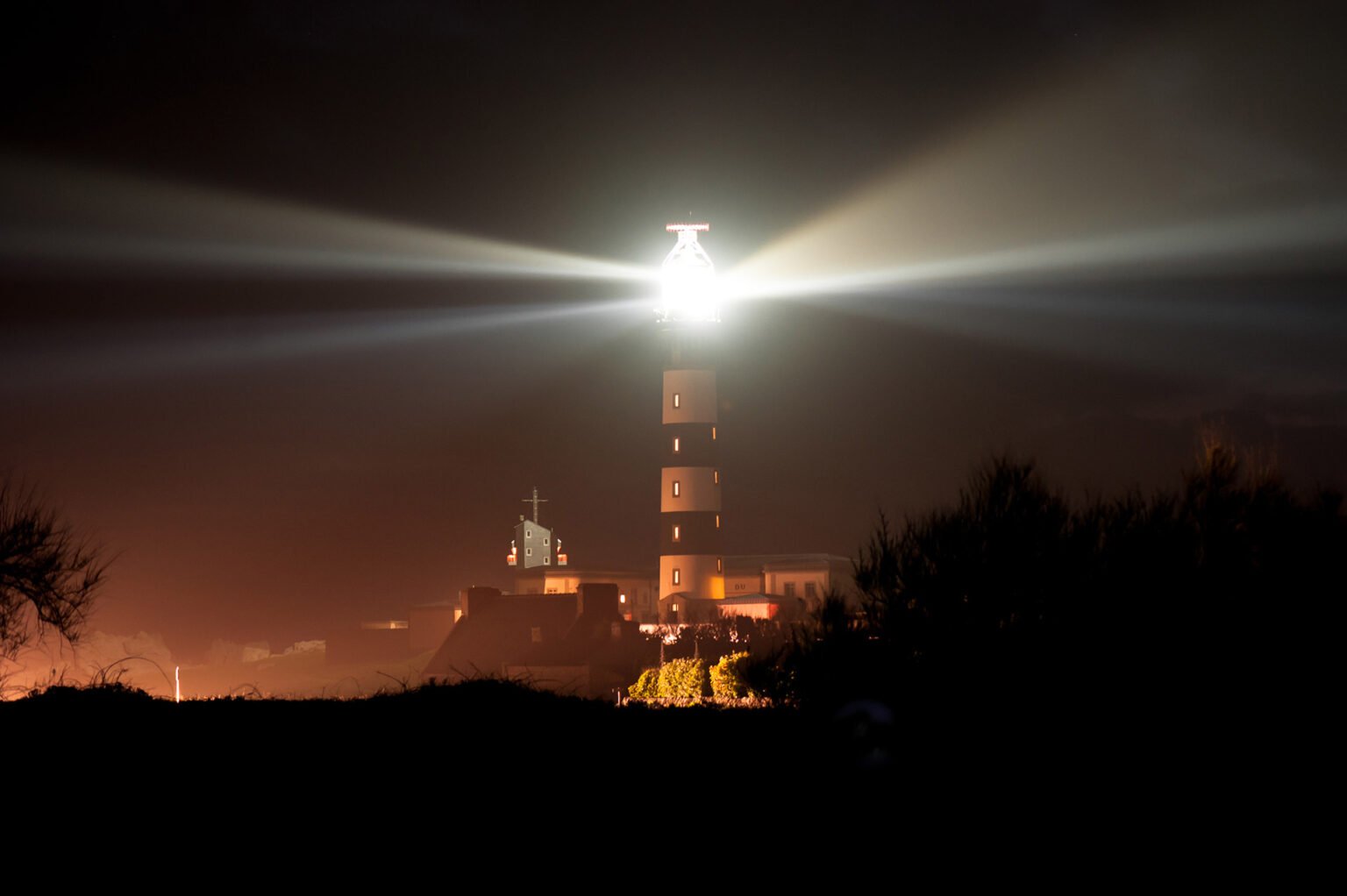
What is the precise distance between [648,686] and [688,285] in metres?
41.2

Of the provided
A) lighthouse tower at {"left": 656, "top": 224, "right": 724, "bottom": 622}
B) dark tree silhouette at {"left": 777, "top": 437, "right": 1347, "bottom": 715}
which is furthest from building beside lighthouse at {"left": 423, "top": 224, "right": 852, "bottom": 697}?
dark tree silhouette at {"left": 777, "top": 437, "right": 1347, "bottom": 715}

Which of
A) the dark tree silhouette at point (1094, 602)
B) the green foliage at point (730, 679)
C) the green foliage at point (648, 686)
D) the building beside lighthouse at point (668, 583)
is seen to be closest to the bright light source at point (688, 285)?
the building beside lighthouse at point (668, 583)

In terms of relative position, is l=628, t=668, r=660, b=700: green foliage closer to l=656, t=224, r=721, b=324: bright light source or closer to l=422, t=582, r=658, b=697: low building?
l=422, t=582, r=658, b=697: low building

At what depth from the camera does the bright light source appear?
79.2 m

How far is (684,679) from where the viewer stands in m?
41.5

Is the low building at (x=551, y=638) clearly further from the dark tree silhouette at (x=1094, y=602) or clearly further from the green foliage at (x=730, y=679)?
the dark tree silhouette at (x=1094, y=602)

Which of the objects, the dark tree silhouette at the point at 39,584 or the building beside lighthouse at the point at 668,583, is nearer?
the dark tree silhouette at the point at 39,584

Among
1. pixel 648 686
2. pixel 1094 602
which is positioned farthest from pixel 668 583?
pixel 1094 602

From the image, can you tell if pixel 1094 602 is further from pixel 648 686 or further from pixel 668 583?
pixel 668 583

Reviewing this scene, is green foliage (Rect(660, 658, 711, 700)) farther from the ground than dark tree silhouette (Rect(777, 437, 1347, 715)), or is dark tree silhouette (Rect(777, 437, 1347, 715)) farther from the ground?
dark tree silhouette (Rect(777, 437, 1347, 715))

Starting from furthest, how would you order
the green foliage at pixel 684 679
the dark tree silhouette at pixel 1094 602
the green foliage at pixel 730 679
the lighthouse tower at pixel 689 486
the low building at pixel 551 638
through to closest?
the lighthouse tower at pixel 689 486 → the low building at pixel 551 638 → the green foliage at pixel 684 679 → the green foliage at pixel 730 679 → the dark tree silhouette at pixel 1094 602

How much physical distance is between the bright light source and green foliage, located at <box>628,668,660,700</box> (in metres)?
37.3

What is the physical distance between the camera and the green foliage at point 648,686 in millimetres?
42725

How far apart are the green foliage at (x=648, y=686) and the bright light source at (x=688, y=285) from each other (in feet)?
123
